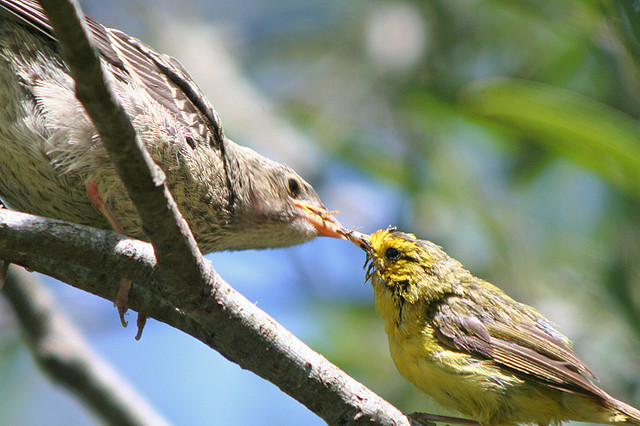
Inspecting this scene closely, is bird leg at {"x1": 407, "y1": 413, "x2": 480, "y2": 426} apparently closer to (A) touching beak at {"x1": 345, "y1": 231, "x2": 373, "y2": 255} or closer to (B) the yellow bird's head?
(B) the yellow bird's head

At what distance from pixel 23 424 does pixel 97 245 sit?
5.29 meters

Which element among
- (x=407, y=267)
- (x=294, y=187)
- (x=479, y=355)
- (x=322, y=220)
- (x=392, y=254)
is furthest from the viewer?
(x=294, y=187)

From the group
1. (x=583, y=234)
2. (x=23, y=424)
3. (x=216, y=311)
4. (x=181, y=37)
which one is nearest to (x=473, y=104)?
(x=216, y=311)

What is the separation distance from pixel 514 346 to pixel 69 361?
289 cm

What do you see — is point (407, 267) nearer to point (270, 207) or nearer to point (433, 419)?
point (433, 419)

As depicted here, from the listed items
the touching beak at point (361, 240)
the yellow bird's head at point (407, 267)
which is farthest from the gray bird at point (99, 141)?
the yellow bird's head at point (407, 267)

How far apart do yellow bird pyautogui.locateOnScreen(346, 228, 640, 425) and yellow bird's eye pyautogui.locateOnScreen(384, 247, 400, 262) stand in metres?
0.03

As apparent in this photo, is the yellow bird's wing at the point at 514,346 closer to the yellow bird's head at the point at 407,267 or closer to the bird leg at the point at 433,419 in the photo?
the yellow bird's head at the point at 407,267

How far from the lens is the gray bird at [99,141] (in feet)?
12.4

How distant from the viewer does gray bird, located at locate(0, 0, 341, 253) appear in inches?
149

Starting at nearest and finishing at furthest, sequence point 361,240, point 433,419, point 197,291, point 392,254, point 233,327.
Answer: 1. point 197,291
2. point 233,327
3. point 433,419
4. point 392,254
5. point 361,240

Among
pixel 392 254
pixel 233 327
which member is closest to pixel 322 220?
pixel 392 254

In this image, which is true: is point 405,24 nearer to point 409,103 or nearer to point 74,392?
point 409,103

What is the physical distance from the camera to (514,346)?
158 inches
